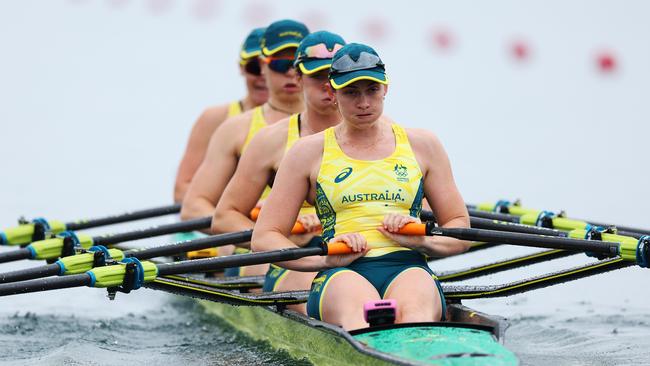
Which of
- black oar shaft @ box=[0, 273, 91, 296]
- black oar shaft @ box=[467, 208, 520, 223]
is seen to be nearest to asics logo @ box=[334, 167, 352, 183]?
black oar shaft @ box=[0, 273, 91, 296]

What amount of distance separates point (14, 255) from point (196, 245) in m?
1.31

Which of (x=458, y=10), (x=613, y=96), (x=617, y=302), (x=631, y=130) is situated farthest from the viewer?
(x=458, y=10)

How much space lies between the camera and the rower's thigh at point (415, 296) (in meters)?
6.48

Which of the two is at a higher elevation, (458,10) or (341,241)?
(458,10)

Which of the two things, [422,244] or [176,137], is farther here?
[176,137]

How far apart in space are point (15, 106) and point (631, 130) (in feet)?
31.6

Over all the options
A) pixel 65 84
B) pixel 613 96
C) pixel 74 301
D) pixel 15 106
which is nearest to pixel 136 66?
pixel 65 84

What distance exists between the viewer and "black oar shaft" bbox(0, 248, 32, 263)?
8.50 m

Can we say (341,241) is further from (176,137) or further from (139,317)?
(176,137)

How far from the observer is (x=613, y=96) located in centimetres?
2077

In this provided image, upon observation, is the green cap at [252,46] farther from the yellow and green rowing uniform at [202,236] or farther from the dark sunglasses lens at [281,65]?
the dark sunglasses lens at [281,65]

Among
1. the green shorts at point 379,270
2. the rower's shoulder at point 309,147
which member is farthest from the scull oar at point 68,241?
the green shorts at point 379,270

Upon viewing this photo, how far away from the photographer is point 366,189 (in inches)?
273

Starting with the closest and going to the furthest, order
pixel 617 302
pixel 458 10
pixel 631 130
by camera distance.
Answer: pixel 617 302
pixel 631 130
pixel 458 10
